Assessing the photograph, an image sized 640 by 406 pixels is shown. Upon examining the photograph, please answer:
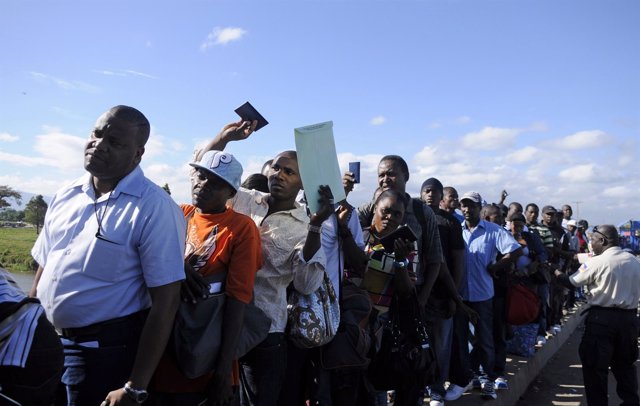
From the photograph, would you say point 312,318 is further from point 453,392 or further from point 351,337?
point 453,392

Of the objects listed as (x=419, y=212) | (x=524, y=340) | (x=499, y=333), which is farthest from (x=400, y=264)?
(x=524, y=340)

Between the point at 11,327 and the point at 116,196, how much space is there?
65 cm

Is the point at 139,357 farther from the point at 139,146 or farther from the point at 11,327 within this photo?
the point at 139,146

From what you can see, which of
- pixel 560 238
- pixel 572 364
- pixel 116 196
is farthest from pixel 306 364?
pixel 560 238

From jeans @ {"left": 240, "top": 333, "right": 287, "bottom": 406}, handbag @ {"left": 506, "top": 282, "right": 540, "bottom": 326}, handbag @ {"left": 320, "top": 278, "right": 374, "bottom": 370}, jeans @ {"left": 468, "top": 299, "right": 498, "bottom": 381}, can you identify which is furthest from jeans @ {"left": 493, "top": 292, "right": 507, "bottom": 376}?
jeans @ {"left": 240, "top": 333, "right": 287, "bottom": 406}

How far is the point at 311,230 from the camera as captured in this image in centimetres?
284

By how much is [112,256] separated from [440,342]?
370 cm

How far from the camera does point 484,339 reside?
5.72 m

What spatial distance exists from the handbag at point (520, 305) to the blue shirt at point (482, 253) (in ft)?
1.76

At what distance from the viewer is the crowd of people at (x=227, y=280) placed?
78.9 inches

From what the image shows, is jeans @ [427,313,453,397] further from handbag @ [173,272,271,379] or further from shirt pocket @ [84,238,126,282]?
shirt pocket @ [84,238,126,282]

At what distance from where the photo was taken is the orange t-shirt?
7.63 feet

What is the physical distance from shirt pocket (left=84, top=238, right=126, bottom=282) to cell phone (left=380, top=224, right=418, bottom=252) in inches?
84.9

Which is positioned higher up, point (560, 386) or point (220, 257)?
point (220, 257)
